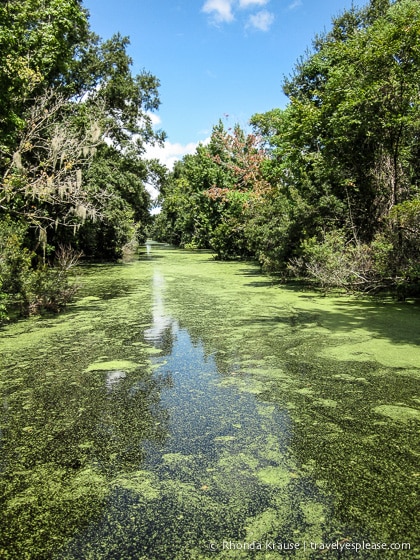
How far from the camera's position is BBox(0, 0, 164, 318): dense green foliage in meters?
6.83

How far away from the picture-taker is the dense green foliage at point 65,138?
6.83 m

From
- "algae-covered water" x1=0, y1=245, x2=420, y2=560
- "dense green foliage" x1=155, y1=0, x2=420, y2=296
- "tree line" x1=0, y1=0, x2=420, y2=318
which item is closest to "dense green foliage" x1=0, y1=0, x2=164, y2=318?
"tree line" x1=0, y1=0, x2=420, y2=318

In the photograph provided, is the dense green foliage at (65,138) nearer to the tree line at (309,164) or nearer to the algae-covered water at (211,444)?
the tree line at (309,164)

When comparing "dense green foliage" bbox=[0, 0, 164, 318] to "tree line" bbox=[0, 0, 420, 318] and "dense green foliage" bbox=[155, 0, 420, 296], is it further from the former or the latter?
"dense green foliage" bbox=[155, 0, 420, 296]

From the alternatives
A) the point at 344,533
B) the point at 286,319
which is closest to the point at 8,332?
the point at 286,319

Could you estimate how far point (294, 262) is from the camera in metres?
10.4

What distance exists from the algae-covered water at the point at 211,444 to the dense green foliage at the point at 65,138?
10.6 ft

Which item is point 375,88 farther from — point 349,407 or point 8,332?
point 8,332

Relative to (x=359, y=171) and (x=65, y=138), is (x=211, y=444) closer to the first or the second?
(x=359, y=171)

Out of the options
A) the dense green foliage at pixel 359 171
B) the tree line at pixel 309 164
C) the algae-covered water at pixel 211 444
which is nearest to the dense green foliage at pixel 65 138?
the tree line at pixel 309 164

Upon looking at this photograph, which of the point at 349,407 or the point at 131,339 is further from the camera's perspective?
the point at 131,339

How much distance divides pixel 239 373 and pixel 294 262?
6886mm

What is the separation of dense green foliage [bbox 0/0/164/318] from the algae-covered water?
3236mm

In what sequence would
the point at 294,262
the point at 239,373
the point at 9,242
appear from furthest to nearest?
the point at 294,262 < the point at 9,242 < the point at 239,373
